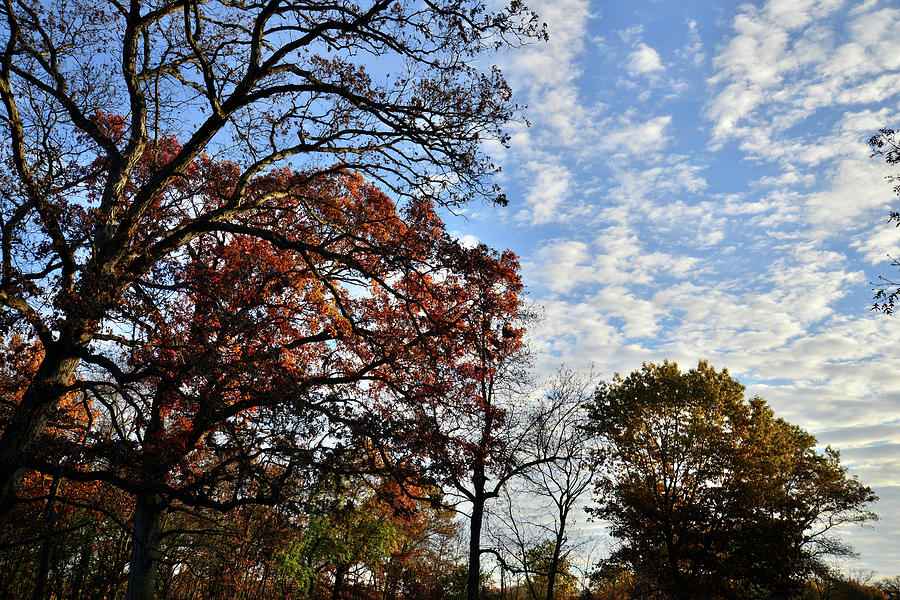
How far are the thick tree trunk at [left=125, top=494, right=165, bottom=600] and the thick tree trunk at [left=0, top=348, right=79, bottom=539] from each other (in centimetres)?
330

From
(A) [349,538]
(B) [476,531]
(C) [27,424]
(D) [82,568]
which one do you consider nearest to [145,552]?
(C) [27,424]

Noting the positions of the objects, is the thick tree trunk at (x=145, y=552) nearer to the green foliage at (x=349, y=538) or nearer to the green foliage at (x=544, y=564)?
the green foliage at (x=349, y=538)

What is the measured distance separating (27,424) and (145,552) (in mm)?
4794

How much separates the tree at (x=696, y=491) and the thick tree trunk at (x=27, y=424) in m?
20.8

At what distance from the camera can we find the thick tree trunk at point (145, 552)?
11367 mm

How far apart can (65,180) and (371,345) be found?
602 centimetres

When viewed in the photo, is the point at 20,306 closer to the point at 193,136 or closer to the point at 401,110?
the point at 193,136

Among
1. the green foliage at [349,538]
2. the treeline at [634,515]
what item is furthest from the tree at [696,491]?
the green foliage at [349,538]

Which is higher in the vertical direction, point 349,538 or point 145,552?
point 349,538

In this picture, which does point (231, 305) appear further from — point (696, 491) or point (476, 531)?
point (696, 491)

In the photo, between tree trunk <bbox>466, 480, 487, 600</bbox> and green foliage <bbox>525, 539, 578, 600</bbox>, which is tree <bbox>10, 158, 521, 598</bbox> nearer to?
tree trunk <bbox>466, 480, 487, 600</bbox>

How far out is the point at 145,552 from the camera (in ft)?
37.8

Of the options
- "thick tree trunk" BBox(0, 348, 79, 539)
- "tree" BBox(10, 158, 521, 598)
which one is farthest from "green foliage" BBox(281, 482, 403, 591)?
"thick tree trunk" BBox(0, 348, 79, 539)

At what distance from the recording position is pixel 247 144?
426 inches
